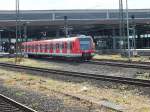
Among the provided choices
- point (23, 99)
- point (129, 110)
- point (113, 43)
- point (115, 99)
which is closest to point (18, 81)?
point (23, 99)

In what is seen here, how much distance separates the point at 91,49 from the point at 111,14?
84.4 metres

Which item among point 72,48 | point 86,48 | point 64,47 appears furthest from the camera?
point 64,47

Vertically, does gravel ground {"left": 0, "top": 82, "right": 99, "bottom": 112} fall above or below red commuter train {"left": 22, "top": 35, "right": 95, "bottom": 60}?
below

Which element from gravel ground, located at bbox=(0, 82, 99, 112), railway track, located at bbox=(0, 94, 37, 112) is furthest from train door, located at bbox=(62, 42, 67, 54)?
railway track, located at bbox=(0, 94, 37, 112)

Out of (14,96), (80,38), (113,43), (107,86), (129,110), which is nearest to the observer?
(129,110)

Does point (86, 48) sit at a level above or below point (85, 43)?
below

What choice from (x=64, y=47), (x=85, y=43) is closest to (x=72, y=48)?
(x=85, y=43)

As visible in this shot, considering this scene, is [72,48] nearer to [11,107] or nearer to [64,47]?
[64,47]

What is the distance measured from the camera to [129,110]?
573 inches

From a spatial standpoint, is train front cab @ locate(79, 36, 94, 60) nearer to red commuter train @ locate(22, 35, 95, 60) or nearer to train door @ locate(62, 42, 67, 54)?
red commuter train @ locate(22, 35, 95, 60)

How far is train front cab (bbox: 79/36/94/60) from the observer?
51456 millimetres

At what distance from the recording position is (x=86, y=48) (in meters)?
51.7

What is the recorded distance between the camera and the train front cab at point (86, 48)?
5146cm

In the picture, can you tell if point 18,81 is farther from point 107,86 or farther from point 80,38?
point 80,38
